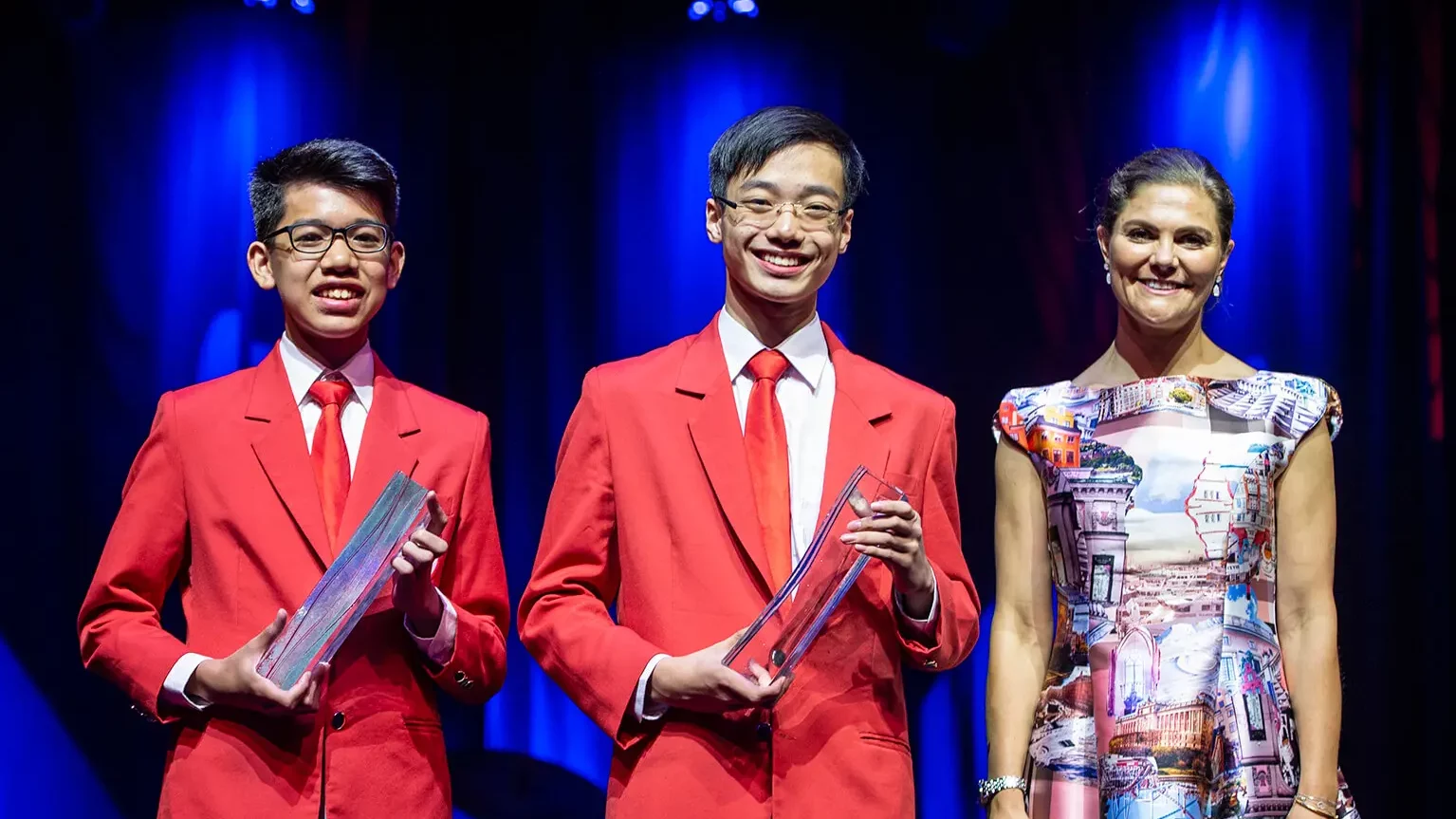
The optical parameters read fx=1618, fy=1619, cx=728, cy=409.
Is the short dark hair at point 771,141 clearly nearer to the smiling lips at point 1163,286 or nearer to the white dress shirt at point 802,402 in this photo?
the white dress shirt at point 802,402

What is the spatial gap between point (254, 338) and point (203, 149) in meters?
0.50

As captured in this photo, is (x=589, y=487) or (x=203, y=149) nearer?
(x=589, y=487)

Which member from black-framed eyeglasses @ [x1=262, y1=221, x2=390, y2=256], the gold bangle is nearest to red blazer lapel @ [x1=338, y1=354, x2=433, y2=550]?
black-framed eyeglasses @ [x1=262, y1=221, x2=390, y2=256]

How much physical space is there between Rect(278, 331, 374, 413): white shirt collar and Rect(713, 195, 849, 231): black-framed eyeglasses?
79 cm

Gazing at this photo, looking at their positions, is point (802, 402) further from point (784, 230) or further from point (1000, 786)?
point (1000, 786)

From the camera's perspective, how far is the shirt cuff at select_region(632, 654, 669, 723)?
2.66 meters

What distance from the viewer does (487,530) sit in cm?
308

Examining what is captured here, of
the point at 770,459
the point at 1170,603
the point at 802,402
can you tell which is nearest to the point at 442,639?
the point at 770,459

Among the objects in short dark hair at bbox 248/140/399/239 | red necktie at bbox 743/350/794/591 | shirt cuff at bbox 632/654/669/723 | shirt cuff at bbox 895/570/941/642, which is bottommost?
shirt cuff at bbox 632/654/669/723

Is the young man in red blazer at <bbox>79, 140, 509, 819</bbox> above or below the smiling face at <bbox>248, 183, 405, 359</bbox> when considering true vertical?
below

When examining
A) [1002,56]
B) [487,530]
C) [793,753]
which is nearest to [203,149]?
[487,530]

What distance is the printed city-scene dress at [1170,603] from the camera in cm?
273

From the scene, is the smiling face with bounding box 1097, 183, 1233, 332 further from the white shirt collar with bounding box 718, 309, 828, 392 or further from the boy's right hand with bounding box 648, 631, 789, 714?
the boy's right hand with bounding box 648, 631, 789, 714

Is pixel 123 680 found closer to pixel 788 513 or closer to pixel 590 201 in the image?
pixel 788 513
